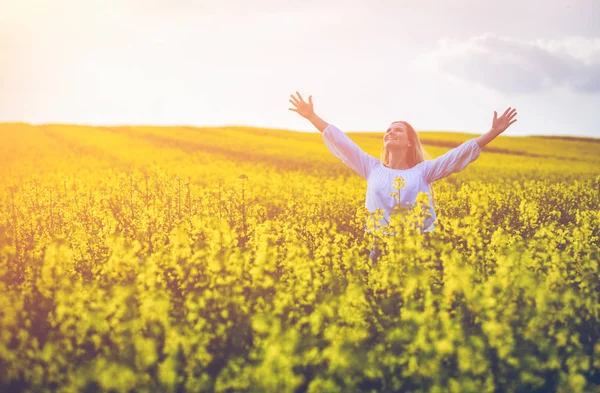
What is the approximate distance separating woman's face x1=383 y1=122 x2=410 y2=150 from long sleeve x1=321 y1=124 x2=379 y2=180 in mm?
297

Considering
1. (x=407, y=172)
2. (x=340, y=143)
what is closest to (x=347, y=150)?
(x=340, y=143)

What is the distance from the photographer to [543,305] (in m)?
3.32

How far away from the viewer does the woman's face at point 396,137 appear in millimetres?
6012

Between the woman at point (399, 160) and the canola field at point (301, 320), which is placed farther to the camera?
the woman at point (399, 160)

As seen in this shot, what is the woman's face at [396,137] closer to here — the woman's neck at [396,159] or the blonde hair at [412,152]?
the woman's neck at [396,159]

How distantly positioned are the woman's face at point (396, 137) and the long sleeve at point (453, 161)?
389 mm

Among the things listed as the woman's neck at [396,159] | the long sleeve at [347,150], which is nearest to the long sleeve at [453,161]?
the woman's neck at [396,159]

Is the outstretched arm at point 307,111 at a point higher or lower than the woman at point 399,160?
higher

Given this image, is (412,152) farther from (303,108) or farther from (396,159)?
(303,108)

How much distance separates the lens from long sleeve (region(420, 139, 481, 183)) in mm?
5711

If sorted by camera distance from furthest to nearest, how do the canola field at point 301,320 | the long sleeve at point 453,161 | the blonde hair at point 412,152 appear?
the blonde hair at point 412,152 < the long sleeve at point 453,161 < the canola field at point 301,320

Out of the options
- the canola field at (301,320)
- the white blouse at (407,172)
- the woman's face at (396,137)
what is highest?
the woman's face at (396,137)

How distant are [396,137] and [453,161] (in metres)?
0.71

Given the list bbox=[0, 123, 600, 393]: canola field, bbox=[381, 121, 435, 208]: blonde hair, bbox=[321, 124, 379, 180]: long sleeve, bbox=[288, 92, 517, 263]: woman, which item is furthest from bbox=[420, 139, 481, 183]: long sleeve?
bbox=[0, 123, 600, 393]: canola field
